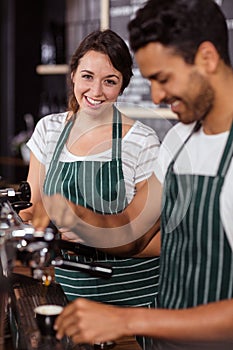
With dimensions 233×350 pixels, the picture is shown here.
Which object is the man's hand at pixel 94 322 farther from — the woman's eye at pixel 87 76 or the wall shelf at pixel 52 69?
the wall shelf at pixel 52 69

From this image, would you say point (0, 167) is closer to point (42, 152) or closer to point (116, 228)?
point (42, 152)

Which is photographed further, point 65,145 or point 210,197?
point 65,145

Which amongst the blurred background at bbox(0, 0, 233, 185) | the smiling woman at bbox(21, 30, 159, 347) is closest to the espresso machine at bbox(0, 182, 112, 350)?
the smiling woman at bbox(21, 30, 159, 347)

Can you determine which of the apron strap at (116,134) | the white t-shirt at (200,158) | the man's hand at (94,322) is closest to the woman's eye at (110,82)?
the apron strap at (116,134)

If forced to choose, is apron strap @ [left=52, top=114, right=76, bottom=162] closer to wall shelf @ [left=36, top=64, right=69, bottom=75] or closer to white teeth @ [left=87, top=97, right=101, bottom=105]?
white teeth @ [left=87, top=97, right=101, bottom=105]

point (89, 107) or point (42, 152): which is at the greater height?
point (89, 107)

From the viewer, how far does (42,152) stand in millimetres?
2295

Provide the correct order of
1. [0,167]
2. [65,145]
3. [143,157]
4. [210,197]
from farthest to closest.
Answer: [0,167] → [65,145] → [143,157] → [210,197]

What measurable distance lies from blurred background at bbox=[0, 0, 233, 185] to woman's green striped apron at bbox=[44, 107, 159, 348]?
247cm

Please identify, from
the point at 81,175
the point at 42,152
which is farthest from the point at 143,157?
the point at 42,152

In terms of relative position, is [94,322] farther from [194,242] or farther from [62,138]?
[62,138]

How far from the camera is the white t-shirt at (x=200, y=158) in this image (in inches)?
53.3

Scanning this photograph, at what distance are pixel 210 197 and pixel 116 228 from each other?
1.89 feet

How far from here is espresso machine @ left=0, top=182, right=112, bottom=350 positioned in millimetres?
1341
